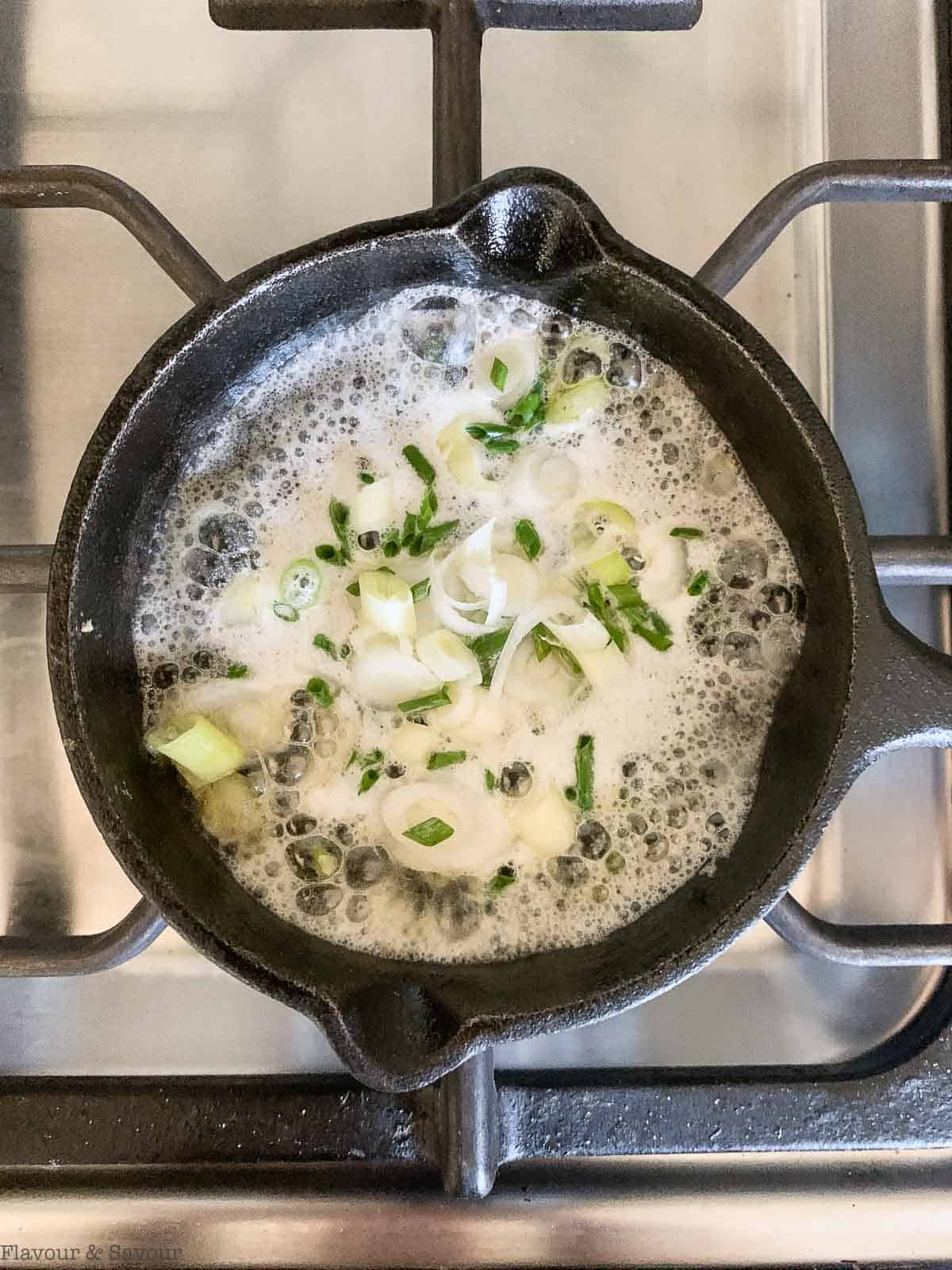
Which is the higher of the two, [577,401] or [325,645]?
[577,401]

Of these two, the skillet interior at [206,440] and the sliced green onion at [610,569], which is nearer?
the skillet interior at [206,440]

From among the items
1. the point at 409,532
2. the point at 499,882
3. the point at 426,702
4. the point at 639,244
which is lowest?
the point at 499,882

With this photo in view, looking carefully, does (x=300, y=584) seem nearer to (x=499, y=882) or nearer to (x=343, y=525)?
(x=343, y=525)

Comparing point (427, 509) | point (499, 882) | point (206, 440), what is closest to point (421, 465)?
point (427, 509)

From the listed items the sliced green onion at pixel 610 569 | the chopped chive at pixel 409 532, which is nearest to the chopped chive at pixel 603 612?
the sliced green onion at pixel 610 569

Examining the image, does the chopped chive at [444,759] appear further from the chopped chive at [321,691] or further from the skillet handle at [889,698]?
the skillet handle at [889,698]

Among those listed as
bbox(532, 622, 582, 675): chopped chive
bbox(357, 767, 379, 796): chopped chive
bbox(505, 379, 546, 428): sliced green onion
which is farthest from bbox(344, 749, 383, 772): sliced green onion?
bbox(505, 379, 546, 428): sliced green onion

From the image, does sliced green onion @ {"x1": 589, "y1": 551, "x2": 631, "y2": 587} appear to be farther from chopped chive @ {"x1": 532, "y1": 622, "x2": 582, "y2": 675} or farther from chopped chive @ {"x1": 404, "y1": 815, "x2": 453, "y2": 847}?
chopped chive @ {"x1": 404, "y1": 815, "x2": 453, "y2": 847}
